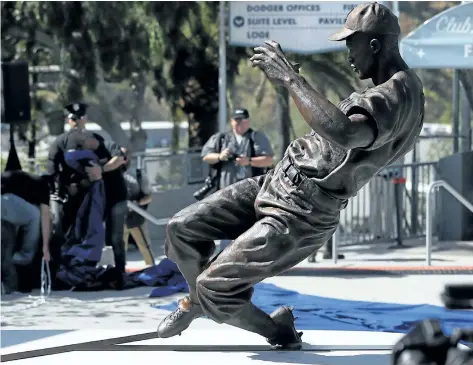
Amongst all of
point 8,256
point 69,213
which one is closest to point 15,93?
point 69,213

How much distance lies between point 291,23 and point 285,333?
8250 mm

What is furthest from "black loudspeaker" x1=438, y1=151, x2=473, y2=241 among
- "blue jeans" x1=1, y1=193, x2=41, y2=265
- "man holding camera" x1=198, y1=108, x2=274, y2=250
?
"blue jeans" x1=1, y1=193, x2=41, y2=265

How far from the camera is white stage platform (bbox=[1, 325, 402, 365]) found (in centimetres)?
655

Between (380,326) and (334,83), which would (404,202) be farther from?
(380,326)

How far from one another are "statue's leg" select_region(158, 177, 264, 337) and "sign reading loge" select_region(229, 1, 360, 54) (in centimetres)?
806

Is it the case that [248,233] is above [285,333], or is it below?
above

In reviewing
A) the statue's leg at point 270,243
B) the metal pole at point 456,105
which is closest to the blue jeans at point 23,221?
the statue's leg at point 270,243

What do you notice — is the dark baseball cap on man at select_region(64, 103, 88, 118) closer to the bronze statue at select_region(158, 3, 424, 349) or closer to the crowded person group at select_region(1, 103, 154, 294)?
the crowded person group at select_region(1, 103, 154, 294)

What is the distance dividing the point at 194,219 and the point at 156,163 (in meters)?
11.3

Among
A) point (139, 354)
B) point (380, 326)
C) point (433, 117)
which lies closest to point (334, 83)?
point (380, 326)

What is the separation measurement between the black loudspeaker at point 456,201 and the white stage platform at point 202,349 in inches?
322

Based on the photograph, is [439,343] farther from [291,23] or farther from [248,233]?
[291,23]

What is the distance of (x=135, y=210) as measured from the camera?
12578mm

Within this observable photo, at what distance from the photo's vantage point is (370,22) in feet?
19.4
